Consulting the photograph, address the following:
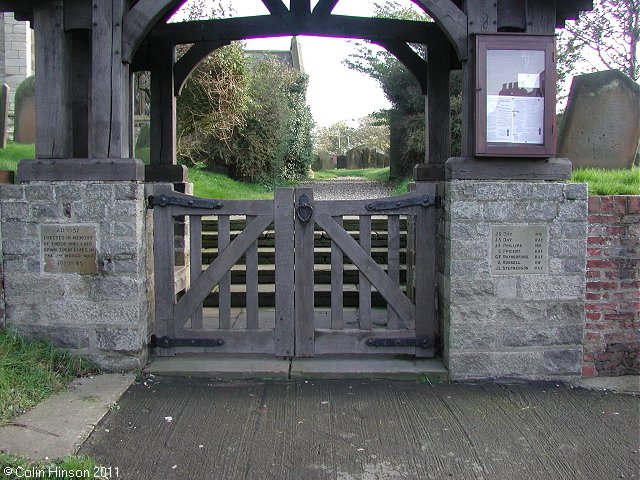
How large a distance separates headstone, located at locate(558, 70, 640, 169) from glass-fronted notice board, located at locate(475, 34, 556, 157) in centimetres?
306

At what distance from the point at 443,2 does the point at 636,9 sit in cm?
1231

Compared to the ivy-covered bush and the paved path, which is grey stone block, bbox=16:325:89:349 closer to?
the paved path

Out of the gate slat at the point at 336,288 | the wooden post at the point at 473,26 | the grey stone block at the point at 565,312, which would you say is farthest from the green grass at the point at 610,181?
the gate slat at the point at 336,288

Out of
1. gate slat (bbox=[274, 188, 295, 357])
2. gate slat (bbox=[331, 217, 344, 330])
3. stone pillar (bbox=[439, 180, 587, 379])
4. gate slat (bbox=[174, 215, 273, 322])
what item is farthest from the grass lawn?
gate slat (bbox=[174, 215, 273, 322])

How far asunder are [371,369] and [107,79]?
9.76 feet

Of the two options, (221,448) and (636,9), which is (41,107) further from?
(636,9)

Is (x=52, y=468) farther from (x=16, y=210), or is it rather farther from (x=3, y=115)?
(x=3, y=115)

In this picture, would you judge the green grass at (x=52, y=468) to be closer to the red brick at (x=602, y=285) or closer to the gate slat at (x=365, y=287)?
the gate slat at (x=365, y=287)

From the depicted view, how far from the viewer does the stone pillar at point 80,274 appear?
190 inches

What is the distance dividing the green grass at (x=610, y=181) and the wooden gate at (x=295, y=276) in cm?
170

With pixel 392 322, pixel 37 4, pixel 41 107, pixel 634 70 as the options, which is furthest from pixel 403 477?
pixel 634 70

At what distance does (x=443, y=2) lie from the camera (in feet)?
15.6

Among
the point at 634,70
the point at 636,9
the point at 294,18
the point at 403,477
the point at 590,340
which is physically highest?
the point at 636,9

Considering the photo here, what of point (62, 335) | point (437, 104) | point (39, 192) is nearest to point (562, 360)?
point (437, 104)
